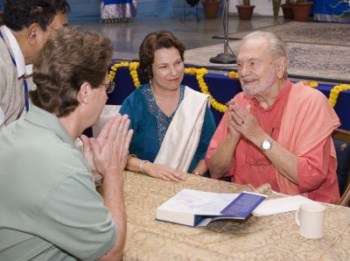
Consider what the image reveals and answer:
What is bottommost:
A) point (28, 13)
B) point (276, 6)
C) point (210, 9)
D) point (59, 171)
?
point (210, 9)

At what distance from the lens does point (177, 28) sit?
31.1 feet

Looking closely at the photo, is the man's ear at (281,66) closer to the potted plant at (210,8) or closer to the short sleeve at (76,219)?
the short sleeve at (76,219)

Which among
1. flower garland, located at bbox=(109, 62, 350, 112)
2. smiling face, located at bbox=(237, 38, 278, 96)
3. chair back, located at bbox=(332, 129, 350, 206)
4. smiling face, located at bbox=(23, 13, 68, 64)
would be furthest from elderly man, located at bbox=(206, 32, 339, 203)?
smiling face, located at bbox=(23, 13, 68, 64)

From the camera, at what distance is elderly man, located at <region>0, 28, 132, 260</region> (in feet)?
4.60

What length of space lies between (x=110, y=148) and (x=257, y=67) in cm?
97

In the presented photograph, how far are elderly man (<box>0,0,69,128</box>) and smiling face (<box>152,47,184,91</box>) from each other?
1.67ft

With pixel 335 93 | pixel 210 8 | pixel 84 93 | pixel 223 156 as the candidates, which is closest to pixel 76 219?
pixel 84 93

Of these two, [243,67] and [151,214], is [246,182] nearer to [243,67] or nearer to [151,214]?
[243,67]

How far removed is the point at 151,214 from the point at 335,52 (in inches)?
161

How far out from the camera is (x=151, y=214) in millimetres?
1945

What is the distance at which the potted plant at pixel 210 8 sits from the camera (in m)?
11.0

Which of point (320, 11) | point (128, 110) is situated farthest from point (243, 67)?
point (320, 11)

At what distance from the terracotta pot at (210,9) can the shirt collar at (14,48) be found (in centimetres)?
860

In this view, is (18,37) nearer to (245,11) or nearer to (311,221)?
(311,221)
